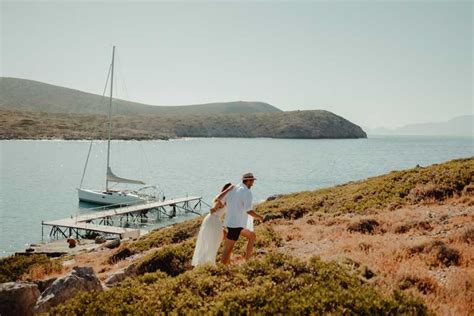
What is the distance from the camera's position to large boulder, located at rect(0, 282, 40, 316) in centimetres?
903

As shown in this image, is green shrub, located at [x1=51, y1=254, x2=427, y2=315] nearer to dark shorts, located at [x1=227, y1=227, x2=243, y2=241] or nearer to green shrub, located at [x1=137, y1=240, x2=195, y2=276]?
dark shorts, located at [x1=227, y1=227, x2=243, y2=241]

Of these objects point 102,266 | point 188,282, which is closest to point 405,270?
point 188,282

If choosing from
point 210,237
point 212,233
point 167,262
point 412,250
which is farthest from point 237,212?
point 412,250

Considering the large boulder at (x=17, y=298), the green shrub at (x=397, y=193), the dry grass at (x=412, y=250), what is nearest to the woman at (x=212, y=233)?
the dry grass at (x=412, y=250)

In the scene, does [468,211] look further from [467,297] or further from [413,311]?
[413,311]

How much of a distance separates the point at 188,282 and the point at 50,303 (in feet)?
10.6

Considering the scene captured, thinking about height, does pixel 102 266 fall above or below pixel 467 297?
below

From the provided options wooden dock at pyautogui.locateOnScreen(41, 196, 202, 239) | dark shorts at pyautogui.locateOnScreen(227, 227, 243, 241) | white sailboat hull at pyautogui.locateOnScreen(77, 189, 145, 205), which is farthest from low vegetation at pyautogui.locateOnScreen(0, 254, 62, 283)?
white sailboat hull at pyautogui.locateOnScreen(77, 189, 145, 205)

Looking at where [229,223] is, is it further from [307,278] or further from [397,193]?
[397,193]

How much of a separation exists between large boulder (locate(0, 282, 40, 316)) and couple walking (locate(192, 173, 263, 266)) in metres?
3.98

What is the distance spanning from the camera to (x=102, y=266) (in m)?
18.9

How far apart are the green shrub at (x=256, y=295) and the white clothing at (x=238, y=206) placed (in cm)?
141

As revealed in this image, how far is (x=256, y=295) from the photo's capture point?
7098mm

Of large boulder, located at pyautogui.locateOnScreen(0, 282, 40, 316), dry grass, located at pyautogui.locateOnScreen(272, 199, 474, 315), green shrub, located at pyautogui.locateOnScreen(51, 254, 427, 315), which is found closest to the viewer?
green shrub, located at pyautogui.locateOnScreen(51, 254, 427, 315)
